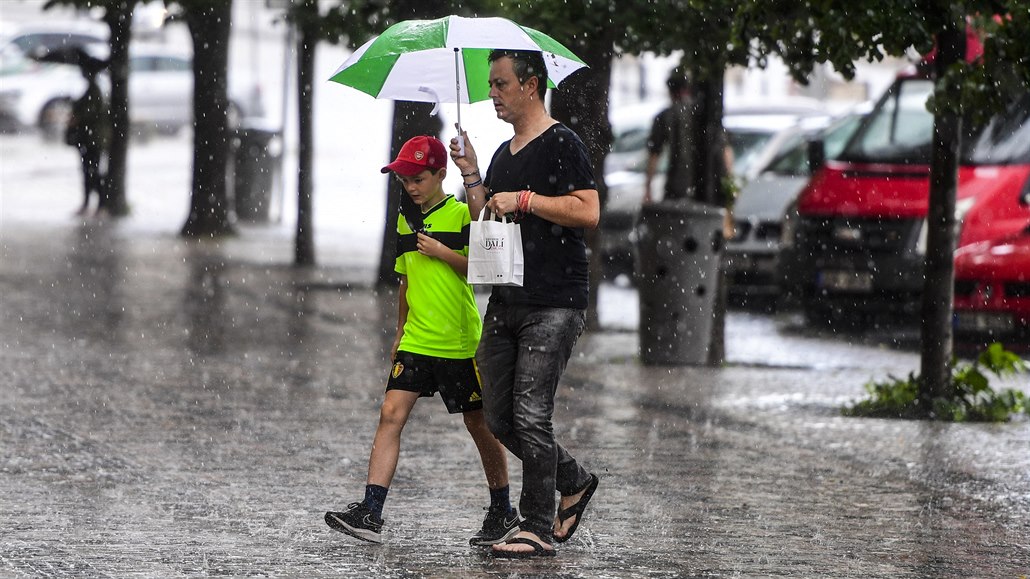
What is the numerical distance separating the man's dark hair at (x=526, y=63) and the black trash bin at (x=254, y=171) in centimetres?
1912

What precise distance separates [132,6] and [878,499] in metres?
12.5

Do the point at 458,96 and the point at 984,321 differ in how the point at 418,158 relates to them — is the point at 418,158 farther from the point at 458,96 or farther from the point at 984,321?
the point at 984,321

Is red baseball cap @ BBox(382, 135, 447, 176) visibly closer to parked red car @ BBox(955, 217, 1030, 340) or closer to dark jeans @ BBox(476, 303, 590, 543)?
dark jeans @ BBox(476, 303, 590, 543)

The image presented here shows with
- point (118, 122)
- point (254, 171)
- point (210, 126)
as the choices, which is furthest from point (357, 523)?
point (254, 171)

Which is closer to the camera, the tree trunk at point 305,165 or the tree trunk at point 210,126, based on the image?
the tree trunk at point 305,165

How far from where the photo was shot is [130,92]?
112ft

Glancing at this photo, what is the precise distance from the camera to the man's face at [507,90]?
634 centimetres

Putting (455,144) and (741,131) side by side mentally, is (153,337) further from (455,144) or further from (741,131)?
(741,131)

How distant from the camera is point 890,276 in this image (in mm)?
14797

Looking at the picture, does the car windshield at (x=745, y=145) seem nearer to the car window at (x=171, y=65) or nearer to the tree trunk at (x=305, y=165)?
the tree trunk at (x=305, y=165)

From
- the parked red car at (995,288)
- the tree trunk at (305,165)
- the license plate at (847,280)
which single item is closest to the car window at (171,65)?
the tree trunk at (305,165)

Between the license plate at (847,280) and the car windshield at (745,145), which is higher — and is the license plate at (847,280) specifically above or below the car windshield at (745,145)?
below

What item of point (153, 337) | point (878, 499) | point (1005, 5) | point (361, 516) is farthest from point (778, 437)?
point (153, 337)

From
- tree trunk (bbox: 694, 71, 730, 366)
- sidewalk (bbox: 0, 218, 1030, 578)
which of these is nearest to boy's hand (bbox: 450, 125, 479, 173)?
sidewalk (bbox: 0, 218, 1030, 578)
